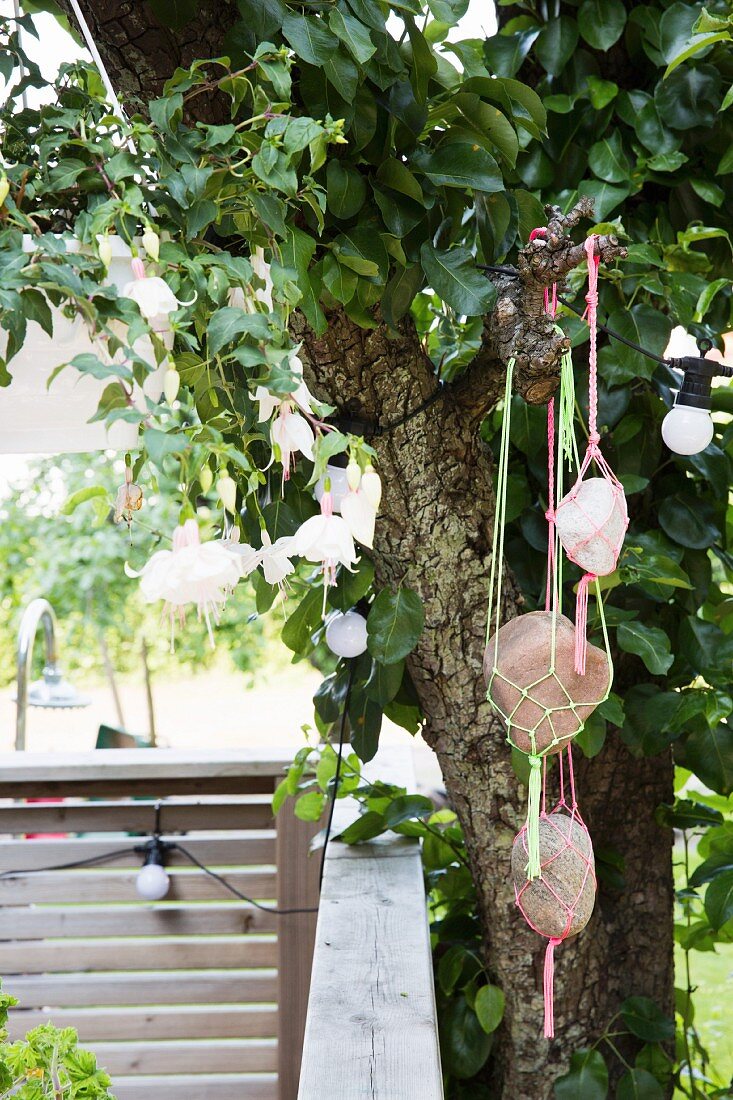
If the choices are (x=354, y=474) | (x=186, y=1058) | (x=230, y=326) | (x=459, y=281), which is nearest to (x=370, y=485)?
(x=354, y=474)

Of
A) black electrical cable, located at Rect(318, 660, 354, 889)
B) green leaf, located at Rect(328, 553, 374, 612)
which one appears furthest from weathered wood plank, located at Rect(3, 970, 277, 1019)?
green leaf, located at Rect(328, 553, 374, 612)

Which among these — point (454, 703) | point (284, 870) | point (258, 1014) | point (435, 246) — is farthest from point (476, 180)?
point (258, 1014)

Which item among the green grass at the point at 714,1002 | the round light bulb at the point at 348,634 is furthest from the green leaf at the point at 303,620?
the green grass at the point at 714,1002

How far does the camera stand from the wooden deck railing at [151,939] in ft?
6.17

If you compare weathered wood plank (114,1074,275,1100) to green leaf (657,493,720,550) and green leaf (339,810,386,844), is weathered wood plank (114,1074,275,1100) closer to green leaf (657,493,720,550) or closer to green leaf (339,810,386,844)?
green leaf (339,810,386,844)

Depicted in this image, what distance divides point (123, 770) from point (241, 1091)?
691 millimetres

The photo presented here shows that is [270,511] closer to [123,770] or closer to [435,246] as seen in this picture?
[435,246]

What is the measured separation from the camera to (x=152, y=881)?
72.2 inches

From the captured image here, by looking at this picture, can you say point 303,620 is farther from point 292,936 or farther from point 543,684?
point 292,936

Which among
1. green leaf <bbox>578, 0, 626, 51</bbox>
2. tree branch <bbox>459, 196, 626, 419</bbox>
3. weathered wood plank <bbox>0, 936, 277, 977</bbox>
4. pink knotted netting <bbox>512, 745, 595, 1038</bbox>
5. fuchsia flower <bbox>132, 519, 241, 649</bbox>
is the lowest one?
pink knotted netting <bbox>512, 745, 595, 1038</bbox>

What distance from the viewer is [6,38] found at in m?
0.91

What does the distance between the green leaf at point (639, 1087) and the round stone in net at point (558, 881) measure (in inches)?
22.2

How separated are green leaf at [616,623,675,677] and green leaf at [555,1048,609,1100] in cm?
55

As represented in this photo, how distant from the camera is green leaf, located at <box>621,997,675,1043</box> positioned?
4.19 feet
